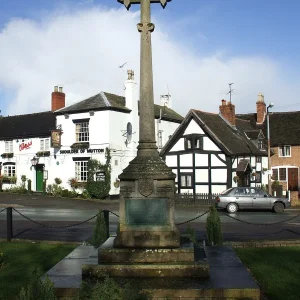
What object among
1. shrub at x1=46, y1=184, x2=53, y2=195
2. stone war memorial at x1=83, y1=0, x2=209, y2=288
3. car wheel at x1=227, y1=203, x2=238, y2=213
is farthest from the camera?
shrub at x1=46, y1=184, x2=53, y2=195

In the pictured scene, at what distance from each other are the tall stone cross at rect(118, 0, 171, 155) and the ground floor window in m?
22.7

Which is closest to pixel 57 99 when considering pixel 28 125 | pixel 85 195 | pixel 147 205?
pixel 28 125

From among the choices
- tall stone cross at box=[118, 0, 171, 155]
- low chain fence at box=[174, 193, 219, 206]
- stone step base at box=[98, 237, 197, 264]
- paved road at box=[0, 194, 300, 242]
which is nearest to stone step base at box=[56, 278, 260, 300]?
stone step base at box=[98, 237, 197, 264]

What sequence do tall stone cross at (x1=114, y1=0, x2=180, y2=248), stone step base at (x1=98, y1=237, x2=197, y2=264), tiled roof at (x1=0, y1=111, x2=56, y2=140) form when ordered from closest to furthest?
stone step base at (x1=98, y1=237, x2=197, y2=264)
tall stone cross at (x1=114, y1=0, x2=180, y2=248)
tiled roof at (x1=0, y1=111, x2=56, y2=140)

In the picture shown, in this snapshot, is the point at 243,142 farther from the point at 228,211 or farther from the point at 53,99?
the point at 53,99

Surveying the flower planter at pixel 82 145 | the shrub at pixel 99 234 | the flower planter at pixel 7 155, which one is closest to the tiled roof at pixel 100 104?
the flower planter at pixel 82 145

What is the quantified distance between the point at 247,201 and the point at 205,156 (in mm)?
7222

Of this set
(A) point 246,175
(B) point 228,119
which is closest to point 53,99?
(B) point 228,119

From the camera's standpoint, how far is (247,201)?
984 inches

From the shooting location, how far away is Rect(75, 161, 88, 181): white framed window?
35.8 metres

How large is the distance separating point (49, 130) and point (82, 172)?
5510 mm

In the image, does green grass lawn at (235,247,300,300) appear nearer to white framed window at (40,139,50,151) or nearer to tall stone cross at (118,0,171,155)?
tall stone cross at (118,0,171,155)

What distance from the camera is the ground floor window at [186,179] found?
32219 millimetres

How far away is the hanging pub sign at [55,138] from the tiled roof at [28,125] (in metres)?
2.12
